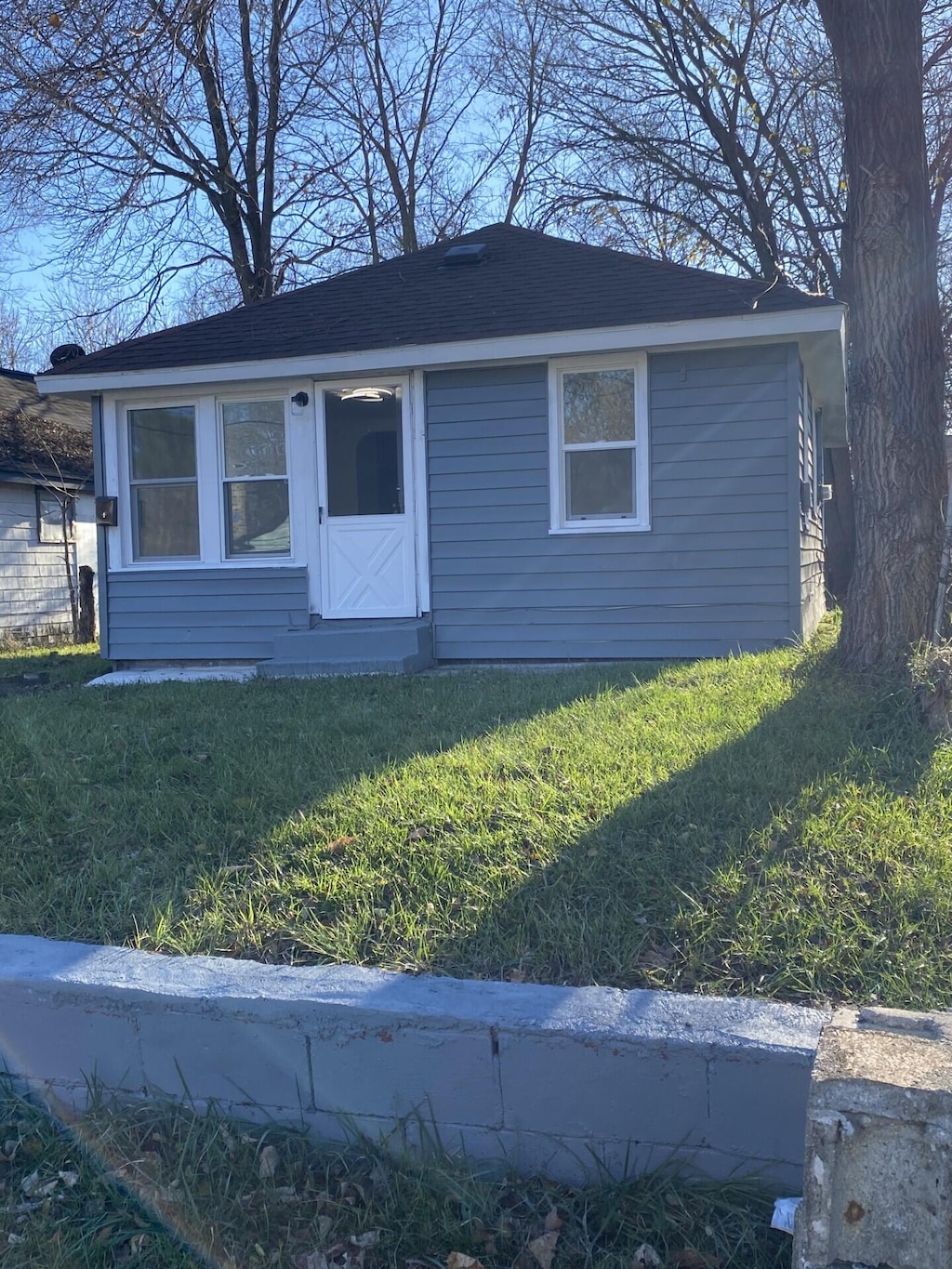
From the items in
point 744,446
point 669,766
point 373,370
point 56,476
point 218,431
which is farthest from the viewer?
point 56,476

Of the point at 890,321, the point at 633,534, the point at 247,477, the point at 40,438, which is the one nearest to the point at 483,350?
the point at 633,534

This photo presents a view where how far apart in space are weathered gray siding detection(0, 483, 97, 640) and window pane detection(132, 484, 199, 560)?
6.77 metres

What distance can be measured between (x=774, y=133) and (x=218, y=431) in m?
11.3

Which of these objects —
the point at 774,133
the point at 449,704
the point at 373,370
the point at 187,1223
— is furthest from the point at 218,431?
A: the point at 774,133

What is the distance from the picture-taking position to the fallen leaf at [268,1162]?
9.11 feet

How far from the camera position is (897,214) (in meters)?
6.38

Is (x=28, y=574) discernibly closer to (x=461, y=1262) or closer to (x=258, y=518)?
(x=258, y=518)

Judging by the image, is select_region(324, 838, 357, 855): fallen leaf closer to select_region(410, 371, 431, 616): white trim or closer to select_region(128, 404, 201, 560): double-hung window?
select_region(410, 371, 431, 616): white trim

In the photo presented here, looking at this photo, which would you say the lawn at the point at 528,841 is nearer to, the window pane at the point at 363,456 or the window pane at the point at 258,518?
the window pane at the point at 363,456

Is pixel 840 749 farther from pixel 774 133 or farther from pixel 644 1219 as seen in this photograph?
pixel 774 133

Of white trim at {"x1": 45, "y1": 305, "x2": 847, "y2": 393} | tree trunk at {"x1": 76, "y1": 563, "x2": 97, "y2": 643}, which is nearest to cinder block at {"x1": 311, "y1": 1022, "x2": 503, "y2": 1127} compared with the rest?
white trim at {"x1": 45, "y1": 305, "x2": 847, "y2": 393}

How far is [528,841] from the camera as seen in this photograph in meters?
3.90

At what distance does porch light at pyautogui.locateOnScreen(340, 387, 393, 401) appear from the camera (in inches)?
378

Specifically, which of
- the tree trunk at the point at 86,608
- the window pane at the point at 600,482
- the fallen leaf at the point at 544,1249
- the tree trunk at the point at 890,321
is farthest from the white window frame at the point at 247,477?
the fallen leaf at the point at 544,1249
